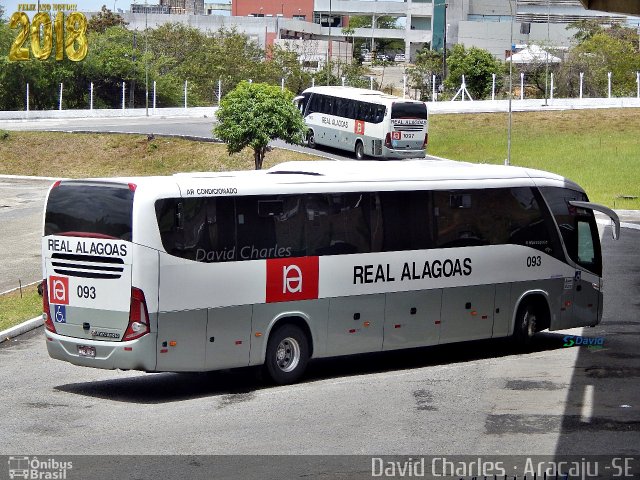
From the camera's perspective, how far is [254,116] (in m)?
53.8

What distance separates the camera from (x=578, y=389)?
16.7m

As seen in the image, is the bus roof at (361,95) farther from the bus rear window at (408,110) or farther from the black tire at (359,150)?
the black tire at (359,150)

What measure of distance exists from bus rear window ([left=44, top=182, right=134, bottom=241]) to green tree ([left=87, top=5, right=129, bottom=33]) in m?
107

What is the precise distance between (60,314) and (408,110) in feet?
131

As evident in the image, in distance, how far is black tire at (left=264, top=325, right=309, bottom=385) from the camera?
56.4ft

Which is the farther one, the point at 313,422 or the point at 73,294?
the point at 73,294

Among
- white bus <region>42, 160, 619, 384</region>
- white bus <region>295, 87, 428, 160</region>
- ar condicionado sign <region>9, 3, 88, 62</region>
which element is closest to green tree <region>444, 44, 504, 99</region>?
ar condicionado sign <region>9, 3, 88, 62</region>

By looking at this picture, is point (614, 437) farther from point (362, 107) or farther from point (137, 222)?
point (362, 107)

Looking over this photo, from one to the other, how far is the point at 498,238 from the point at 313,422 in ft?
22.9

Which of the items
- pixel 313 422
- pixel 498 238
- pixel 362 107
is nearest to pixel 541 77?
pixel 362 107

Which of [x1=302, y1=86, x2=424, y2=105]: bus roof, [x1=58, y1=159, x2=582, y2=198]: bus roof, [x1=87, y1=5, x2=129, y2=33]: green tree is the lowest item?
[x1=58, y1=159, x2=582, y2=198]: bus roof

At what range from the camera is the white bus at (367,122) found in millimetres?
54531

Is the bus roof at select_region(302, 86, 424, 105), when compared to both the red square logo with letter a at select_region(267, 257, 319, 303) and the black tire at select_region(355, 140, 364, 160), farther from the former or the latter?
the red square logo with letter a at select_region(267, 257, 319, 303)

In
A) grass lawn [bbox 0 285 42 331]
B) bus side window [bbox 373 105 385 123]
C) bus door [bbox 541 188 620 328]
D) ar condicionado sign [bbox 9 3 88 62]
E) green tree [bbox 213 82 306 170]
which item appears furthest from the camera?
ar condicionado sign [bbox 9 3 88 62]
